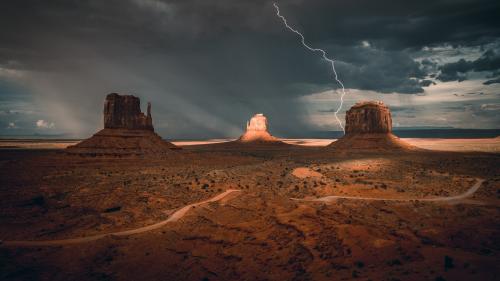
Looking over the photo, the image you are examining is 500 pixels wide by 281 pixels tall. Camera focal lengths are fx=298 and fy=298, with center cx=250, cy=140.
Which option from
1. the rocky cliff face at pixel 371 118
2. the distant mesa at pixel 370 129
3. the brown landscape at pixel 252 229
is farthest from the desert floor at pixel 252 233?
the rocky cliff face at pixel 371 118

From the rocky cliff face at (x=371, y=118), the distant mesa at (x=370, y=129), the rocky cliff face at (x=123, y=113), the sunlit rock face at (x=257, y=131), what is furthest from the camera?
the sunlit rock face at (x=257, y=131)

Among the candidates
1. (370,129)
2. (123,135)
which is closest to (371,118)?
(370,129)

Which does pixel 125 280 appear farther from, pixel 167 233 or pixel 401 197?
pixel 401 197

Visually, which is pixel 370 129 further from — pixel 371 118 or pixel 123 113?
pixel 123 113

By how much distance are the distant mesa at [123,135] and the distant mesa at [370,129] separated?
52402 mm

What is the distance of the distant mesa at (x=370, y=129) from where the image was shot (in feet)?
277

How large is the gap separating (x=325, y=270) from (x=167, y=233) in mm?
11258

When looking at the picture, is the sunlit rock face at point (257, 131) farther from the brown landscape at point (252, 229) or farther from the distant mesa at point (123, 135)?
the brown landscape at point (252, 229)

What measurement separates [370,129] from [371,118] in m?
3.30

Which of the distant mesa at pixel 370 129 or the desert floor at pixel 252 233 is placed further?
the distant mesa at pixel 370 129

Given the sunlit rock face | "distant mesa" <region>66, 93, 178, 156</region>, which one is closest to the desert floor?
"distant mesa" <region>66, 93, 178, 156</region>

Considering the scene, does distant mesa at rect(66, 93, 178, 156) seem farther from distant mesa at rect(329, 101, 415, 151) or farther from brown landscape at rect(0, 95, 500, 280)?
distant mesa at rect(329, 101, 415, 151)

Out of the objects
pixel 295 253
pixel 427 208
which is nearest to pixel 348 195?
pixel 427 208

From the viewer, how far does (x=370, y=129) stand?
87.9 meters
